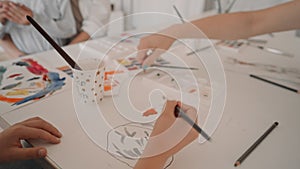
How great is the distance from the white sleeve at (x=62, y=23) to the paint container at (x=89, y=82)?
2.02ft

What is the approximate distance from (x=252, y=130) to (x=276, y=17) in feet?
1.19

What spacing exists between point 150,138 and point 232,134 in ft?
0.56

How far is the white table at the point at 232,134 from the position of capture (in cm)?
41

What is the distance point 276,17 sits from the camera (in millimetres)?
682

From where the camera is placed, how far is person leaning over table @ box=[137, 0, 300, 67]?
0.68 meters

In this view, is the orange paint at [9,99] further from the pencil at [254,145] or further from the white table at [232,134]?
the pencil at [254,145]

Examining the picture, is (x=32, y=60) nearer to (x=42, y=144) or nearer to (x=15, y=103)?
(x=15, y=103)

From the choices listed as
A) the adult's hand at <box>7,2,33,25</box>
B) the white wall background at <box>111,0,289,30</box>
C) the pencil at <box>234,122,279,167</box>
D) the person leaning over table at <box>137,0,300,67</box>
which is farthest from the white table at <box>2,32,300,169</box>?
the white wall background at <box>111,0,289,30</box>

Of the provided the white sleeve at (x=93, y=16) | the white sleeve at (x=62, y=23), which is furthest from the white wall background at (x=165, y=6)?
the white sleeve at (x=62, y=23)

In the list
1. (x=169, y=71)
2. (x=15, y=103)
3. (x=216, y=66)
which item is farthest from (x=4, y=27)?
(x=216, y=66)

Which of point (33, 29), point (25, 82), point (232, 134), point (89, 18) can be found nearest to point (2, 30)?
point (33, 29)

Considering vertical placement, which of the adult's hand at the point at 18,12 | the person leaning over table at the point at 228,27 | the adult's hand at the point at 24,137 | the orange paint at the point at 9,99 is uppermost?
the adult's hand at the point at 18,12

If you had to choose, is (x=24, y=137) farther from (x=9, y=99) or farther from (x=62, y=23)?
(x=62, y=23)

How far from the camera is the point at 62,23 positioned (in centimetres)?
112
